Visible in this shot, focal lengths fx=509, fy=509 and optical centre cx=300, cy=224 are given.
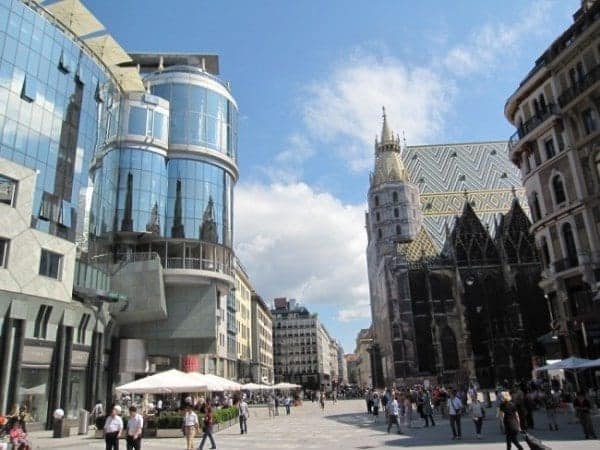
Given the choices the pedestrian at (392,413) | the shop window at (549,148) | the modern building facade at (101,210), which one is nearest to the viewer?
the pedestrian at (392,413)

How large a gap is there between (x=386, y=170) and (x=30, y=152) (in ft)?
232

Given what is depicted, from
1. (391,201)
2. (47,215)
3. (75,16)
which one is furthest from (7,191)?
(391,201)

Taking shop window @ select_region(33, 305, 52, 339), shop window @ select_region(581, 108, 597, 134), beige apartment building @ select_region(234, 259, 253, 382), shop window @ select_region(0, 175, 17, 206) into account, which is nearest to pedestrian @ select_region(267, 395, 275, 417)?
shop window @ select_region(33, 305, 52, 339)

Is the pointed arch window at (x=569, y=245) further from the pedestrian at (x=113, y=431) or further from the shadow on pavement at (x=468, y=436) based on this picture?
the pedestrian at (x=113, y=431)

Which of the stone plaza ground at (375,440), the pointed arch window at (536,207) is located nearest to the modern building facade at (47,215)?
the stone plaza ground at (375,440)

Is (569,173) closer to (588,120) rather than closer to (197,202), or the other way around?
(588,120)

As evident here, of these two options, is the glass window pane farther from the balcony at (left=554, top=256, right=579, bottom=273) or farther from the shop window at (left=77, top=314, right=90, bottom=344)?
the balcony at (left=554, top=256, right=579, bottom=273)

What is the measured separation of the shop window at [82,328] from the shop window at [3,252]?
338 inches

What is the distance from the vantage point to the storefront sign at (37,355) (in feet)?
98.3

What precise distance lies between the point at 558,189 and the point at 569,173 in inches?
63.4

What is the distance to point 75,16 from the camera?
4181 centimetres

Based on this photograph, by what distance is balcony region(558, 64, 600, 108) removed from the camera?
1070 inches

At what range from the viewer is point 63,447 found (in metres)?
20.0

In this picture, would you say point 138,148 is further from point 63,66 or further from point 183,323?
point 183,323
